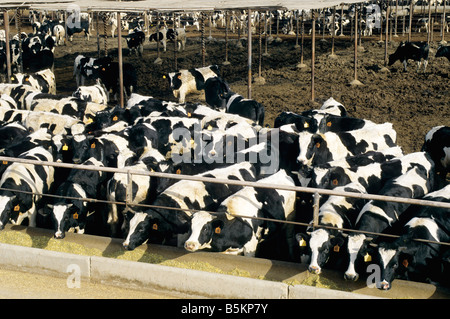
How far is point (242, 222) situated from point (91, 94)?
34.5ft

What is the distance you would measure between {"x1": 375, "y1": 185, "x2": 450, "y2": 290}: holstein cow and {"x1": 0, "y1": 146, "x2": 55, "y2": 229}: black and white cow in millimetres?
5177

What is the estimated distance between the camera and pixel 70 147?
13.0 meters

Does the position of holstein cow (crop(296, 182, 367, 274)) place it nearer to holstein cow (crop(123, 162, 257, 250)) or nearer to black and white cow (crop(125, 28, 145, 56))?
holstein cow (crop(123, 162, 257, 250))

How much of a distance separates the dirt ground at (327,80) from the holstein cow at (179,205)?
230 inches

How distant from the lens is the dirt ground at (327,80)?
57.7 ft

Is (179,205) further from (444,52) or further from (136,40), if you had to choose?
(136,40)

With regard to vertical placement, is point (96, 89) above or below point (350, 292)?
above

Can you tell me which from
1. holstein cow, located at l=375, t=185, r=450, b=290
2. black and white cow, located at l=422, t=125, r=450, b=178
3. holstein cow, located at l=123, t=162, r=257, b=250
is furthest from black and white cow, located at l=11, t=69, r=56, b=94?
holstein cow, located at l=375, t=185, r=450, b=290

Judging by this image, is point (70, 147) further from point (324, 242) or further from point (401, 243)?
point (401, 243)

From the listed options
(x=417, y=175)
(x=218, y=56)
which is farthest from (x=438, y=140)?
(x=218, y=56)

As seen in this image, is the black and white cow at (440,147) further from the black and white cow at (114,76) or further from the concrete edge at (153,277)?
the black and white cow at (114,76)

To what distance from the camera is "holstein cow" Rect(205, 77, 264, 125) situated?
53.9ft

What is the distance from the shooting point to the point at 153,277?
824 centimetres

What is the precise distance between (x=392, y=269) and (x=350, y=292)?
62cm
